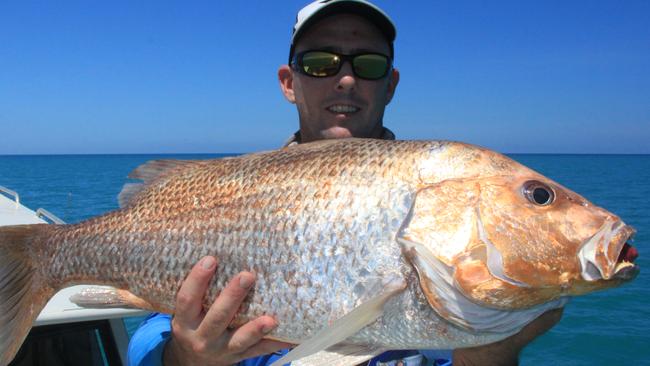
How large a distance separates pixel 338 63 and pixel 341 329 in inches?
76.4

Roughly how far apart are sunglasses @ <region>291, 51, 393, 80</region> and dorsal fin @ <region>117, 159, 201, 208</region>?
1070mm

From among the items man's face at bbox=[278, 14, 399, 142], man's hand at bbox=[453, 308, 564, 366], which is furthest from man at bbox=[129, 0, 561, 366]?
man's hand at bbox=[453, 308, 564, 366]

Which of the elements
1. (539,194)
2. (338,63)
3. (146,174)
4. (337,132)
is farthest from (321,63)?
(539,194)

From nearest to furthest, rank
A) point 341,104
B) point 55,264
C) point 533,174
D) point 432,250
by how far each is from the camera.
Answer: point 432,250, point 533,174, point 55,264, point 341,104

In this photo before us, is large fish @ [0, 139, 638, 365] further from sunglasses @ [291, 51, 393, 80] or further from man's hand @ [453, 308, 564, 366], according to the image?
sunglasses @ [291, 51, 393, 80]

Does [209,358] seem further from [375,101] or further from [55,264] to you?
[375,101]

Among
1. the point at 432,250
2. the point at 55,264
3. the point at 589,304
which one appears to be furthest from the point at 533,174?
the point at 589,304

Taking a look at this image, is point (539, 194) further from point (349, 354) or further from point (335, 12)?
point (335, 12)

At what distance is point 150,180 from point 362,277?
138cm

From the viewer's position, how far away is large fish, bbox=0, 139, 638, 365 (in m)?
1.79

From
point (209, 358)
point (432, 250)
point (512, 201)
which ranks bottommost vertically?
point (209, 358)

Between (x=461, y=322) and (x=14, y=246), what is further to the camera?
(x=14, y=246)

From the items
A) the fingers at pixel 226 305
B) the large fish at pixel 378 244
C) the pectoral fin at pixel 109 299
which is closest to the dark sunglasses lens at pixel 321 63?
the large fish at pixel 378 244

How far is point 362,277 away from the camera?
1904mm
